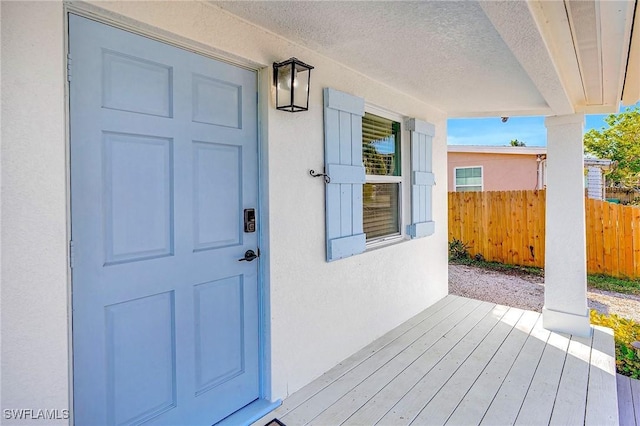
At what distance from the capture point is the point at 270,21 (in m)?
1.99

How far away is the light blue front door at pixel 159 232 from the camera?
4.91 ft

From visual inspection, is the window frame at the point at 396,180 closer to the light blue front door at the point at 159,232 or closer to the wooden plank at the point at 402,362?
the wooden plank at the point at 402,362

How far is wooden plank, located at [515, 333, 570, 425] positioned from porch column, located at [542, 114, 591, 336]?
11.1 inches

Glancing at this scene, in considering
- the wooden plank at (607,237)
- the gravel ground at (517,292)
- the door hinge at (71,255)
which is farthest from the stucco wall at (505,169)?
the door hinge at (71,255)

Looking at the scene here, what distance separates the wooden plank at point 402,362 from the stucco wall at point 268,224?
0.31 metres

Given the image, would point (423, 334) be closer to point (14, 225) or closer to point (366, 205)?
point (366, 205)

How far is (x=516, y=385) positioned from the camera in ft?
7.98

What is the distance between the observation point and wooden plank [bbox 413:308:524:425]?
2127 mm

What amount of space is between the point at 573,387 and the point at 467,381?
701 mm

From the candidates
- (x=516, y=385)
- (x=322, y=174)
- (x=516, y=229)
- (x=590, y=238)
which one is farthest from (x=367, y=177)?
(x=590, y=238)

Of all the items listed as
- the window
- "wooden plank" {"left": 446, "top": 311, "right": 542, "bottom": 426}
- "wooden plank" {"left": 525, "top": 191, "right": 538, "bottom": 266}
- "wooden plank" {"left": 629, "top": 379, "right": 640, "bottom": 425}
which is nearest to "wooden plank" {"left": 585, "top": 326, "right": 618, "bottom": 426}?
"wooden plank" {"left": 629, "top": 379, "right": 640, "bottom": 425}

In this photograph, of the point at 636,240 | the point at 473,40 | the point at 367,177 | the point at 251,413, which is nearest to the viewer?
the point at 251,413

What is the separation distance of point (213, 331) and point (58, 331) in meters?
0.76

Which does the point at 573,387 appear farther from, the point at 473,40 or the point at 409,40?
the point at 409,40
